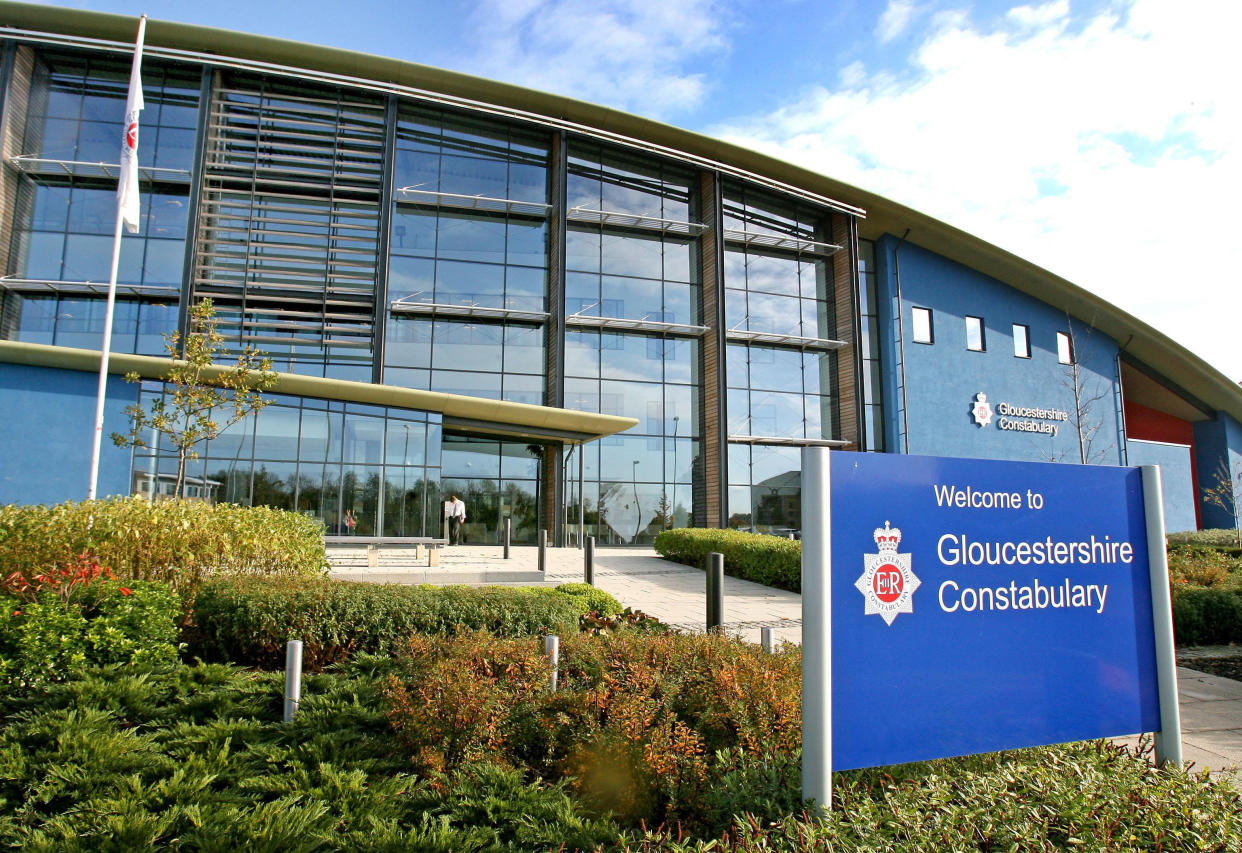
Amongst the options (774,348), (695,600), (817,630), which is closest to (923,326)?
(774,348)

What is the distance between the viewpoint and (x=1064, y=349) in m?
33.2

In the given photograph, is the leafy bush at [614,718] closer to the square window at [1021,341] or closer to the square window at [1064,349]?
the square window at [1021,341]

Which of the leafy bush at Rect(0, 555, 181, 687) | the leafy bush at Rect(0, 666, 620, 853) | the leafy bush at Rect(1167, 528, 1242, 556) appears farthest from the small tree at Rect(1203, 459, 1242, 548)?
the leafy bush at Rect(0, 555, 181, 687)

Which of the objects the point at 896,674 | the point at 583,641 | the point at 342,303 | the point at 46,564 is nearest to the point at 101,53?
the point at 342,303

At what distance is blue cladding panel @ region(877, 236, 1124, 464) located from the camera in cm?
2917

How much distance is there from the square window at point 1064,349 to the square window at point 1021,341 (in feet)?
6.09

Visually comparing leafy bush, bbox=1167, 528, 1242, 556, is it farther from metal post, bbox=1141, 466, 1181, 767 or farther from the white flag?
the white flag

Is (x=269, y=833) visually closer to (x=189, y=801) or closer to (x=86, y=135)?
(x=189, y=801)

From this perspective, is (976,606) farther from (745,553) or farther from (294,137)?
(294,137)

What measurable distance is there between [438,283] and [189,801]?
21.6 metres

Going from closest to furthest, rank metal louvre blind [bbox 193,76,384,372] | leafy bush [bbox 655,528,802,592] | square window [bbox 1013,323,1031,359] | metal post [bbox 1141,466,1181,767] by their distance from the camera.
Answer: metal post [bbox 1141,466,1181,767] < leafy bush [bbox 655,528,802,592] < metal louvre blind [bbox 193,76,384,372] < square window [bbox 1013,323,1031,359]

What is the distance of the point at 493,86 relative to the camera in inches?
934

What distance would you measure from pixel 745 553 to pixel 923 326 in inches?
736

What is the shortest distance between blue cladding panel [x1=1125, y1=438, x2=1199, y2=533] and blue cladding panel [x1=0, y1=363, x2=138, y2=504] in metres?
38.3
